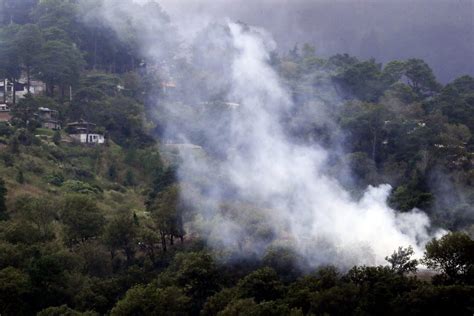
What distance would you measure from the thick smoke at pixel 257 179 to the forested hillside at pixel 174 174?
1.20ft

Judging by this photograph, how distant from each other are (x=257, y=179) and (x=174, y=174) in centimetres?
679

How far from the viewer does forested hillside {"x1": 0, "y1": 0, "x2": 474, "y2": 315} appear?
33.3 m

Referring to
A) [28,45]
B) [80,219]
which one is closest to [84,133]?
[28,45]

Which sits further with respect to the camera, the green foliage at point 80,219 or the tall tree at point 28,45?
the tall tree at point 28,45

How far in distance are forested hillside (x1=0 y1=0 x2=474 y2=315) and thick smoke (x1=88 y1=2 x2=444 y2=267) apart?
367 millimetres

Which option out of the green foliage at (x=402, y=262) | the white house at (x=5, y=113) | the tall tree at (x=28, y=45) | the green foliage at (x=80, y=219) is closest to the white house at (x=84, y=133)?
the white house at (x=5, y=113)

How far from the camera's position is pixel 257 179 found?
5062 centimetres

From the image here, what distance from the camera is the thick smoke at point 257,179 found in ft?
133

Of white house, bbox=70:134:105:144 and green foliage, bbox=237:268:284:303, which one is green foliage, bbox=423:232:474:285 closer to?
green foliage, bbox=237:268:284:303

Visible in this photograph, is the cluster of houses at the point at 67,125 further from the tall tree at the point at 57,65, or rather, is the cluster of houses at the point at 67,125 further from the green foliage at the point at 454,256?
the green foliage at the point at 454,256

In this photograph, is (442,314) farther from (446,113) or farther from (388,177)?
(446,113)

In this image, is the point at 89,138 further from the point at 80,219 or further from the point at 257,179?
the point at 80,219

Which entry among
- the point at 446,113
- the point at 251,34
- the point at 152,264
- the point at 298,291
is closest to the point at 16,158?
the point at 152,264

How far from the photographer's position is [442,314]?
1180 inches
